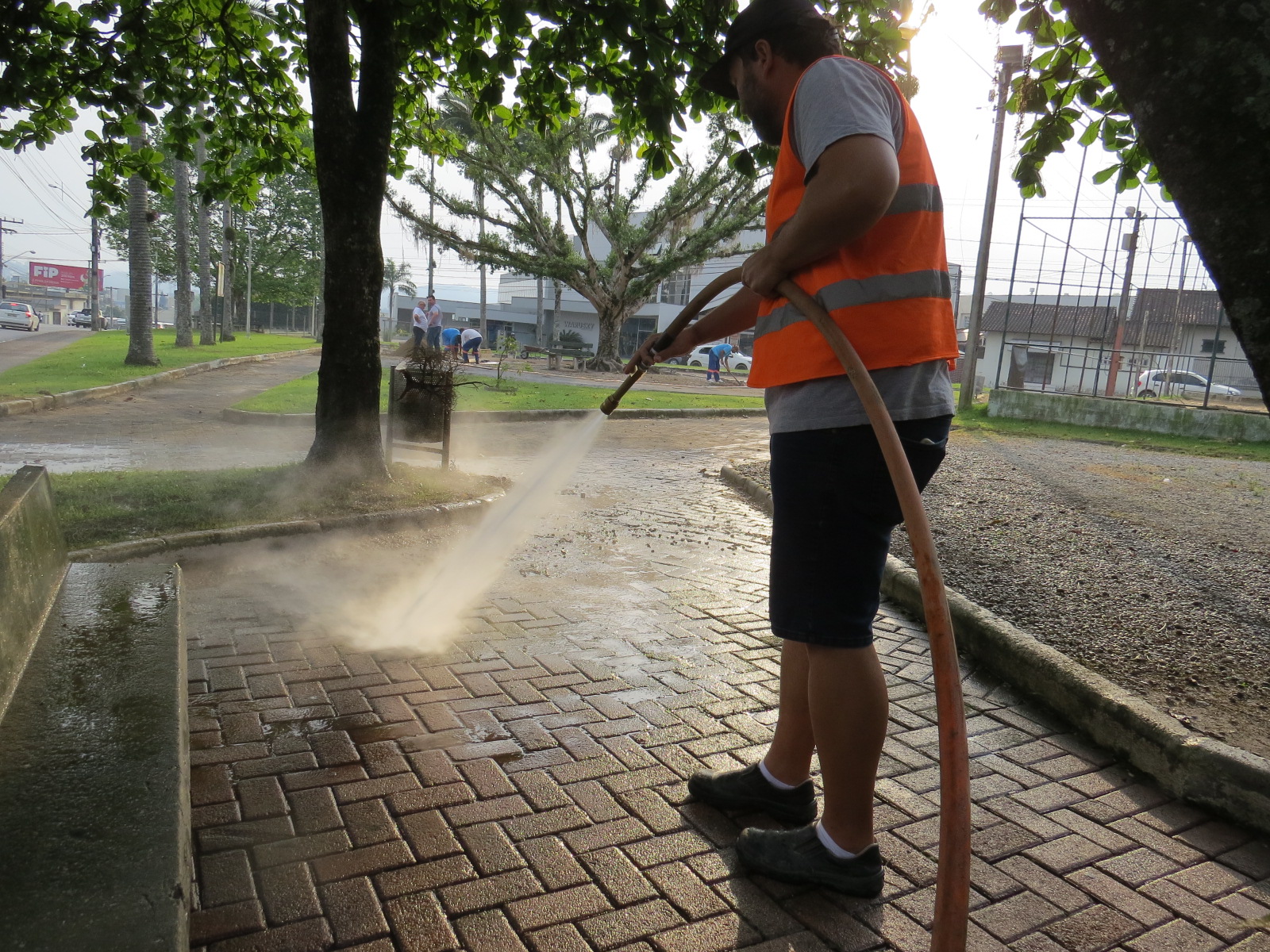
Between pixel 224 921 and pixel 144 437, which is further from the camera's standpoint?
pixel 144 437

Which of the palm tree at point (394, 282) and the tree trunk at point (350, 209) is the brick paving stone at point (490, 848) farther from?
the palm tree at point (394, 282)

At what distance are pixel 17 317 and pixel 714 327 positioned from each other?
62615mm

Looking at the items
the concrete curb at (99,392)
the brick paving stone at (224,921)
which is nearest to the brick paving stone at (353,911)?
the brick paving stone at (224,921)

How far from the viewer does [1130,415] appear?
56.2ft

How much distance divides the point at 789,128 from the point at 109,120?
701cm

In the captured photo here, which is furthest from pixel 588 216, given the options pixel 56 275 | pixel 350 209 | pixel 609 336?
pixel 56 275

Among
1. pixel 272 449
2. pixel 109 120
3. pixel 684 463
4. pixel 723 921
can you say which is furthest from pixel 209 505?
pixel 684 463

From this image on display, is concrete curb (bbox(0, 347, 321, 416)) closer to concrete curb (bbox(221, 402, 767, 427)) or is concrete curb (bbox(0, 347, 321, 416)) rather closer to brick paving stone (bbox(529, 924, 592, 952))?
concrete curb (bbox(221, 402, 767, 427))

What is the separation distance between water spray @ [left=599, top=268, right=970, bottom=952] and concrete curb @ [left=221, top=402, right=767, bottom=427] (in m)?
9.18

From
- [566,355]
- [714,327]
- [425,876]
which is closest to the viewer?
Answer: [425,876]

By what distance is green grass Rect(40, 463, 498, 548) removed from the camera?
18.8 feet

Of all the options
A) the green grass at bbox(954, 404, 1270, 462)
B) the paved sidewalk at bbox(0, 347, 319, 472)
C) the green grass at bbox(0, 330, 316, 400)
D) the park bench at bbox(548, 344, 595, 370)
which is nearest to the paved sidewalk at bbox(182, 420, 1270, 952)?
the paved sidewalk at bbox(0, 347, 319, 472)

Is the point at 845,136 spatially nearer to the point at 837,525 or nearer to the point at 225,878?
the point at 837,525

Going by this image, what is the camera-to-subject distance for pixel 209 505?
6.32 metres
